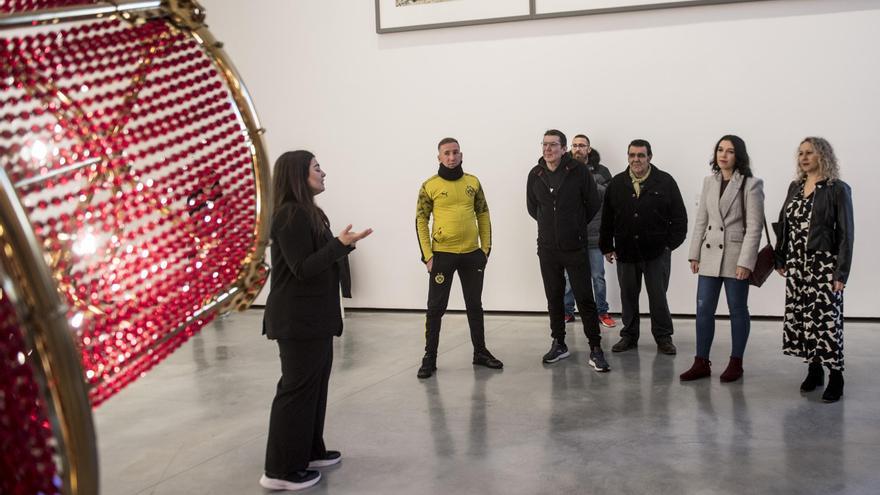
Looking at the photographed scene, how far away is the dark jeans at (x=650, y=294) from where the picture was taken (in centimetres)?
535

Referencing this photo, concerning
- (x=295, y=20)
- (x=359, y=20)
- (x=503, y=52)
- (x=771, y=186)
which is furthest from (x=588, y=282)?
(x=295, y=20)

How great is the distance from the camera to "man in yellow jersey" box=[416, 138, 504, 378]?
5.10 metres

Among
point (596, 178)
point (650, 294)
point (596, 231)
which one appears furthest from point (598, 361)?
point (596, 178)

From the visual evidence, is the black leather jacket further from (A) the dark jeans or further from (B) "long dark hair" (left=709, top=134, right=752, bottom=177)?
(A) the dark jeans

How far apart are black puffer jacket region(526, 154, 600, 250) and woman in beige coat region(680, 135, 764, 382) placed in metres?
0.72

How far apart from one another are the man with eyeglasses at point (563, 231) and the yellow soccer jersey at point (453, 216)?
15.5 inches

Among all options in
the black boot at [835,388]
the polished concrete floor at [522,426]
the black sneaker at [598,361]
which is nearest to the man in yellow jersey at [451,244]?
the polished concrete floor at [522,426]

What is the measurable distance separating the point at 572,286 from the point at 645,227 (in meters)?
0.63

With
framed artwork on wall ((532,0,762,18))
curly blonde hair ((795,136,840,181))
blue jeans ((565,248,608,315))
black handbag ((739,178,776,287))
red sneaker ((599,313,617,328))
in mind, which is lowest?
red sneaker ((599,313,617,328))

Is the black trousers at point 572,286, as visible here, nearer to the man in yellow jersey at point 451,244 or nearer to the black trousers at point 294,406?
the man in yellow jersey at point 451,244

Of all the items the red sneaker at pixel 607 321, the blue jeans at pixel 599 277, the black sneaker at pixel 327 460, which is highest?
the blue jeans at pixel 599 277

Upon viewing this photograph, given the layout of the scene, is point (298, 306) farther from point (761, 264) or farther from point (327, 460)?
point (761, 264)

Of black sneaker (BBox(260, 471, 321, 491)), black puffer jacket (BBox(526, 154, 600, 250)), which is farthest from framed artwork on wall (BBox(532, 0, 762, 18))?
black sneaker (BBox(260, 471, 321, 491))

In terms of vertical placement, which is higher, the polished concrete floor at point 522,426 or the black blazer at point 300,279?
the black blazer at point 300,279
